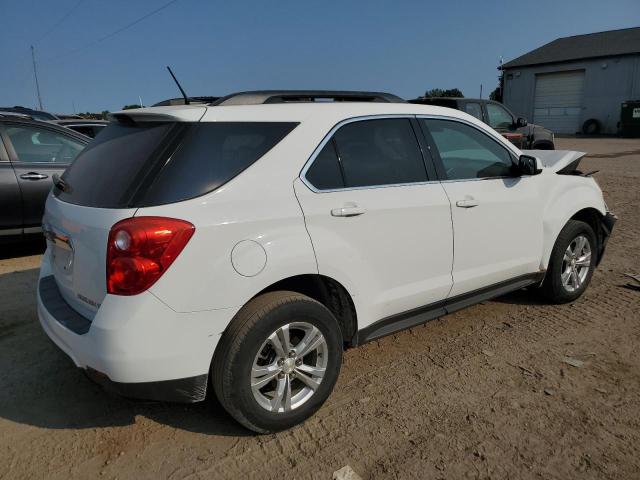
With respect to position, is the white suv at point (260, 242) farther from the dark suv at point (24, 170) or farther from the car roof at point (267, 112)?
the dark suv at point (24, 170)

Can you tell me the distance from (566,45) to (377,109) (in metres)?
38.7

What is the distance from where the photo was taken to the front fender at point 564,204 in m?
4.00

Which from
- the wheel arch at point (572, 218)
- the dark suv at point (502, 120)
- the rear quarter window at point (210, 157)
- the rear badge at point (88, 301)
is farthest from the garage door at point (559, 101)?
the rear badge at point (88, 301)

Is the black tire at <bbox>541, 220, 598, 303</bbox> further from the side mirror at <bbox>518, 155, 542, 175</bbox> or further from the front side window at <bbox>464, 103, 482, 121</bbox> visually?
the front side window at <bbox>464, 103, 482, 121</bbox>

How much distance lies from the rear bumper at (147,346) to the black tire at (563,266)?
2.97m

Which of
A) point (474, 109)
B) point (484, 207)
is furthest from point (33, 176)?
point (474, 109)

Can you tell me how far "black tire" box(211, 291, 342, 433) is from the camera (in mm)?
2383

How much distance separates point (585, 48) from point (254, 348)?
37.7 metres

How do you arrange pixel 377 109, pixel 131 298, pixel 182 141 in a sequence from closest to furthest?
pixel 131 298 < pixel 182 141 < pixel 377 109

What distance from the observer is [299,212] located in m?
2.57

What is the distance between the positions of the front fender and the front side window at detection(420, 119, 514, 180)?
552 mm

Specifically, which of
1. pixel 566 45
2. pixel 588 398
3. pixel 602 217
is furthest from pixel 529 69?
pixel 588 398

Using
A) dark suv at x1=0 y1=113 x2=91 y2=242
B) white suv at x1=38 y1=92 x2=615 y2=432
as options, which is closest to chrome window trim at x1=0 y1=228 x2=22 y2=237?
dark suv at x1=0 y1=113 x2=91 y2=242

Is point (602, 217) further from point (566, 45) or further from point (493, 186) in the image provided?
point (566, 45)
